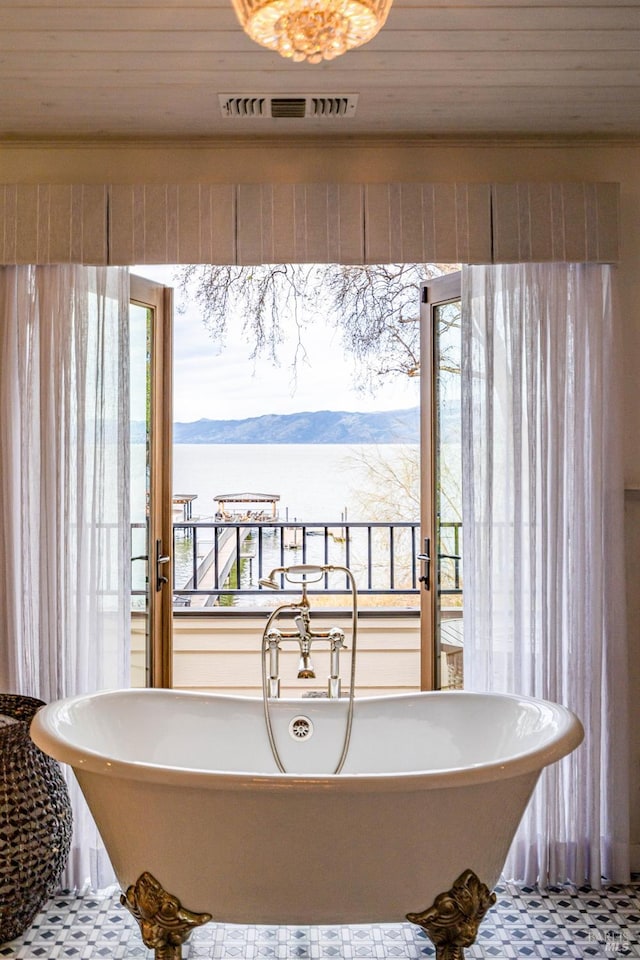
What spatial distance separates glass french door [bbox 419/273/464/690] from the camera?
301 centimetres

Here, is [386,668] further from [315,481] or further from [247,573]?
[315,481]

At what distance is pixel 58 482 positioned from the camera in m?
2.73

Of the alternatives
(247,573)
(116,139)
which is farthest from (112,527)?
(247,573)

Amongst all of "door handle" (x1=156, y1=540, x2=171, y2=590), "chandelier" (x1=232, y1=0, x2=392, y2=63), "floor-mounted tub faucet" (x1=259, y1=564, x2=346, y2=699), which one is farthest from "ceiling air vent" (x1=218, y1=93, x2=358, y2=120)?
"door handle" (x1=156, y1=540, x2=171, y2=590)

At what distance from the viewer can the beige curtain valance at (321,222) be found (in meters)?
2.72

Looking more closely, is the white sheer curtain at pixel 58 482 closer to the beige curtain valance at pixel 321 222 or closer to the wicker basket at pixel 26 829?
the beige curtain valance at pixel 321 222

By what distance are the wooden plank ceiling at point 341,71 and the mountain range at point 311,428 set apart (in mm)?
3610

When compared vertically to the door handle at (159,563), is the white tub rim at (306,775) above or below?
below

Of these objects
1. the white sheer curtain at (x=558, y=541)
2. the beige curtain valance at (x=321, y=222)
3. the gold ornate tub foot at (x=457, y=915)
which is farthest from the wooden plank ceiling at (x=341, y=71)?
the gold ornate tub foot at (x=457, y=915)

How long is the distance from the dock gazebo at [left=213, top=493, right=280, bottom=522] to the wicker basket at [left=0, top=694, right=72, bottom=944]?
386 cm

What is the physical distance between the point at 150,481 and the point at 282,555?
7.97 ft

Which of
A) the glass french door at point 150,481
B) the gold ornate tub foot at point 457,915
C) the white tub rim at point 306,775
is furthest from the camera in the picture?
the glass french door at point 150,481

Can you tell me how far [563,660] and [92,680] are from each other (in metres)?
1.65

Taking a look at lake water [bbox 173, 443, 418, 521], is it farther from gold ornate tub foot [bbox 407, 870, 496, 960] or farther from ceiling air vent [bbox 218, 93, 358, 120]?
gold ornate tub foot [bbox 407, 870, 496, 960]
